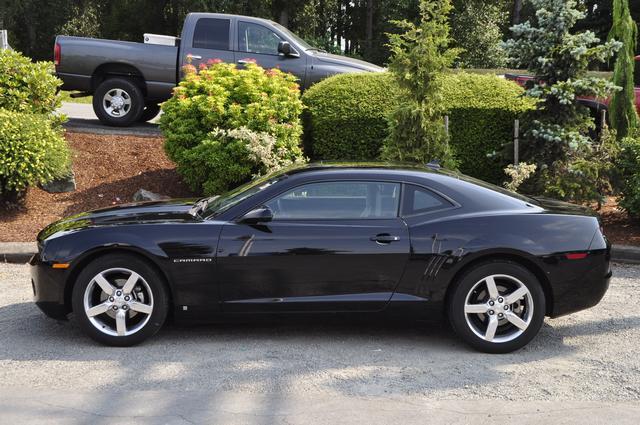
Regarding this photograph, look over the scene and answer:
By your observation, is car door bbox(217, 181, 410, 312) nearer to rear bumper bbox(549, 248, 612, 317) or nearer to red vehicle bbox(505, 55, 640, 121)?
rear bumper bbox(549, 248, 612, 317)

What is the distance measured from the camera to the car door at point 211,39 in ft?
42.3

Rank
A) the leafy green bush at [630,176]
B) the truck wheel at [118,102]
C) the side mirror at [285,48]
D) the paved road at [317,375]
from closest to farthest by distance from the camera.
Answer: the paved road at [317,375]
the leafy green bush at [630,176]
the side mirror at [285,48]
the truck wheel at [118,102]

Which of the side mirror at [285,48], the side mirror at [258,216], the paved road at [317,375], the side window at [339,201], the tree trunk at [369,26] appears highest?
the tree trunk at [369,26]

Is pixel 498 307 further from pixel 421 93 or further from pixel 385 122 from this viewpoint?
pixel 385 122

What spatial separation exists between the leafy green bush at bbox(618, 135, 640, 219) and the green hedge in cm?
147

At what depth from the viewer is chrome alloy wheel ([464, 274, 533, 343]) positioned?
17.9 ft

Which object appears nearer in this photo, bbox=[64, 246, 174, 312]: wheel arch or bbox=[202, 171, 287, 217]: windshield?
bbox=[64, 246, 174, 312]: wheel arch

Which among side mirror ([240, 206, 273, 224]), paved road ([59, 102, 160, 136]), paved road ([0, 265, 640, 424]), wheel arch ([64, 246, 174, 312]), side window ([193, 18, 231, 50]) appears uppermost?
side window ([193, 18, 231, 50])

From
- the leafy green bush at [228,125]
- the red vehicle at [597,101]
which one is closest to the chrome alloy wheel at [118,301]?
the leafy green bush at [228,125]

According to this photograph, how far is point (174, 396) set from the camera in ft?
15.2

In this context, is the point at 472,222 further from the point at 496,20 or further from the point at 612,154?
the point at 496,20

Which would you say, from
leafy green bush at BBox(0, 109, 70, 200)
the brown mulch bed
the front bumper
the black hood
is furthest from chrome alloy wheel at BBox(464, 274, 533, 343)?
leafy green bush at BBox(0, 109, 70, 200)

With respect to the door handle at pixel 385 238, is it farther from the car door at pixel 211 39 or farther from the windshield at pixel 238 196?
the car door at pixel 211 39

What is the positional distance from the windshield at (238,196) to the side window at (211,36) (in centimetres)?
738
